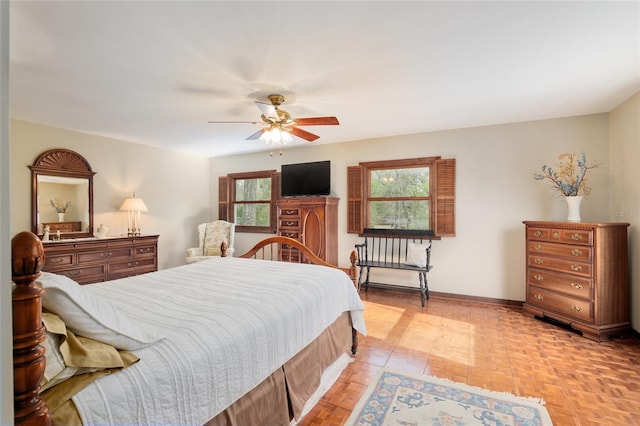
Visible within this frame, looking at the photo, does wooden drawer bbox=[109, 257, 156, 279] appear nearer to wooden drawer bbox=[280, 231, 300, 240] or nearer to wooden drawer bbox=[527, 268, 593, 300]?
wooden drawer bbox=[280, 231, 300, 240]

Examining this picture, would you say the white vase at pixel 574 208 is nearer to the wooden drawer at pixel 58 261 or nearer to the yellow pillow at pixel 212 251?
the yellow pillow at pixel 212 251

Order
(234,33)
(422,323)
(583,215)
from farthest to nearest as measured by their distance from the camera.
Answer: (583,215) → (422,323) → (234,33)

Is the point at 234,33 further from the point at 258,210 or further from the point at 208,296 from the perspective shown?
the point at 258,210

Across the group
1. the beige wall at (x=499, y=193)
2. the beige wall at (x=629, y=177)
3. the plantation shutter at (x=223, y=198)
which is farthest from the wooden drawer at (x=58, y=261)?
the beige wall at (x=629, y=177)

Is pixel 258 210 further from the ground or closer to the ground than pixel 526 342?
further from the ground

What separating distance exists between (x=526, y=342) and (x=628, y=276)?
1.43 meters

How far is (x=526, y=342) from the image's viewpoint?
290 cm

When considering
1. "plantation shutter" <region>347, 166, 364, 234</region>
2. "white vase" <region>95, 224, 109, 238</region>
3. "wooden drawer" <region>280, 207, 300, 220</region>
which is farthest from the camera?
"wooden drawer" <region>280, 207, 300, 220</region>

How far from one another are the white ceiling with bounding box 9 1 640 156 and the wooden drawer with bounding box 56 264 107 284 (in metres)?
1.93

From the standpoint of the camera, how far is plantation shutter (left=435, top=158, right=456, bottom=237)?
429 cm

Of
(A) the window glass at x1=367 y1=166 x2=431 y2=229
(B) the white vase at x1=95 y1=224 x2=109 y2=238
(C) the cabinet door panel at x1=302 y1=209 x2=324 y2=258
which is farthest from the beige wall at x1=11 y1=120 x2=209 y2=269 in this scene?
(A) the window glass at x1=367 y1=166 x2=431 y2=229

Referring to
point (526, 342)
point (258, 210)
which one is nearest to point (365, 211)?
point (258, 210)

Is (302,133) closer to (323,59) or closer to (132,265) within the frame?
(323,59)

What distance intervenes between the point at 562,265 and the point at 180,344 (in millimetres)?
3800
